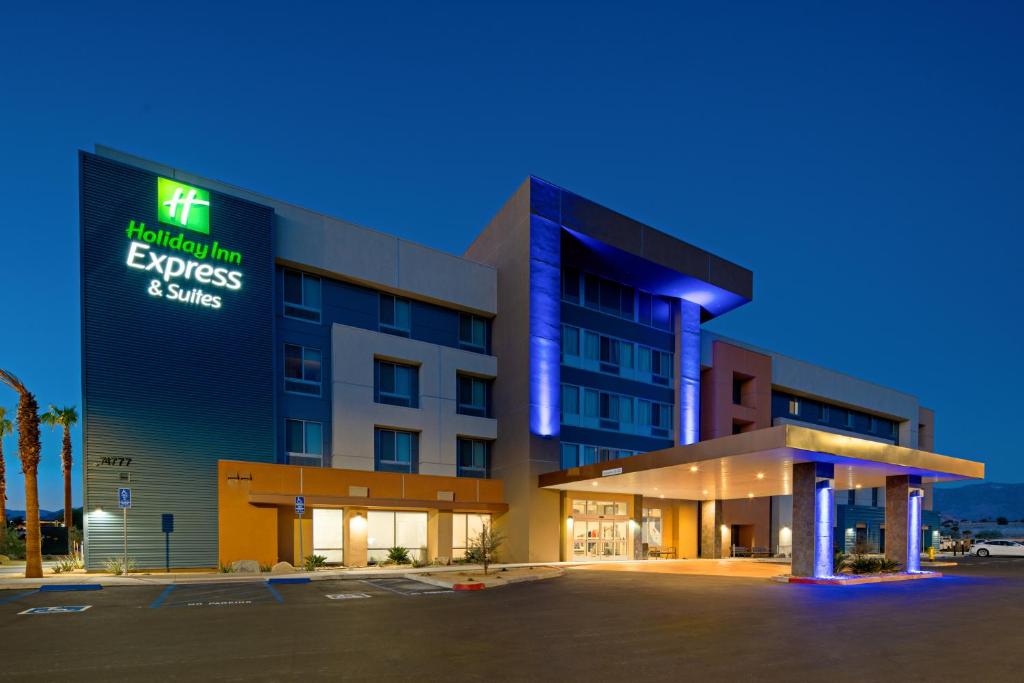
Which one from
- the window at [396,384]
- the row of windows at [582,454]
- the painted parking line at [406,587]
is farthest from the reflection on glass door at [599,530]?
the painted parking line at [406,587]

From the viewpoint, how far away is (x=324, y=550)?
3048 cm

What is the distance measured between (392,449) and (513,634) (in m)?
22.5

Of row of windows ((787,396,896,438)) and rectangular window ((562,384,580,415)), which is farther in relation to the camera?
row of windows ((787,396,896,438))

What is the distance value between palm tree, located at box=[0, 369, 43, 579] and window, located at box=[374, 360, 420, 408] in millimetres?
13689

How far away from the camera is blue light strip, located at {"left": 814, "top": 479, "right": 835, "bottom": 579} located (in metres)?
23.1

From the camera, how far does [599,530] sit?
124ft

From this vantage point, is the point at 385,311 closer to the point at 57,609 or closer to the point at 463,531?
the point at 463,531

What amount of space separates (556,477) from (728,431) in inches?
665

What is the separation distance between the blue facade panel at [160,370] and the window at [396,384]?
18.9ft

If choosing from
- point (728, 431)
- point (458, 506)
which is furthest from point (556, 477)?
point (728, 431)

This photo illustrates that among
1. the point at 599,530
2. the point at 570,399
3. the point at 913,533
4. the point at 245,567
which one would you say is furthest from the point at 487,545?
the point at 913,533

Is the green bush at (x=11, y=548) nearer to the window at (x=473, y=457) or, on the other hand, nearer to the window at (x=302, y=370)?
the window at (x=302, y=370)

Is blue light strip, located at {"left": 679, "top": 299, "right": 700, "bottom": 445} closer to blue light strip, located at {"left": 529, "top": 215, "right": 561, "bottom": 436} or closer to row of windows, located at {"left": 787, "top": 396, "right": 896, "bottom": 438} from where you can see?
blue light strip, located at {"left": 529, "top": 215, "right": 561, "bottom": 436}

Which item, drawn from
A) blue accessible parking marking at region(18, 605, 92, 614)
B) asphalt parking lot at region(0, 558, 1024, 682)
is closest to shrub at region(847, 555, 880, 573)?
asphalt parking lot at region(0, 558, 1024, 682)
